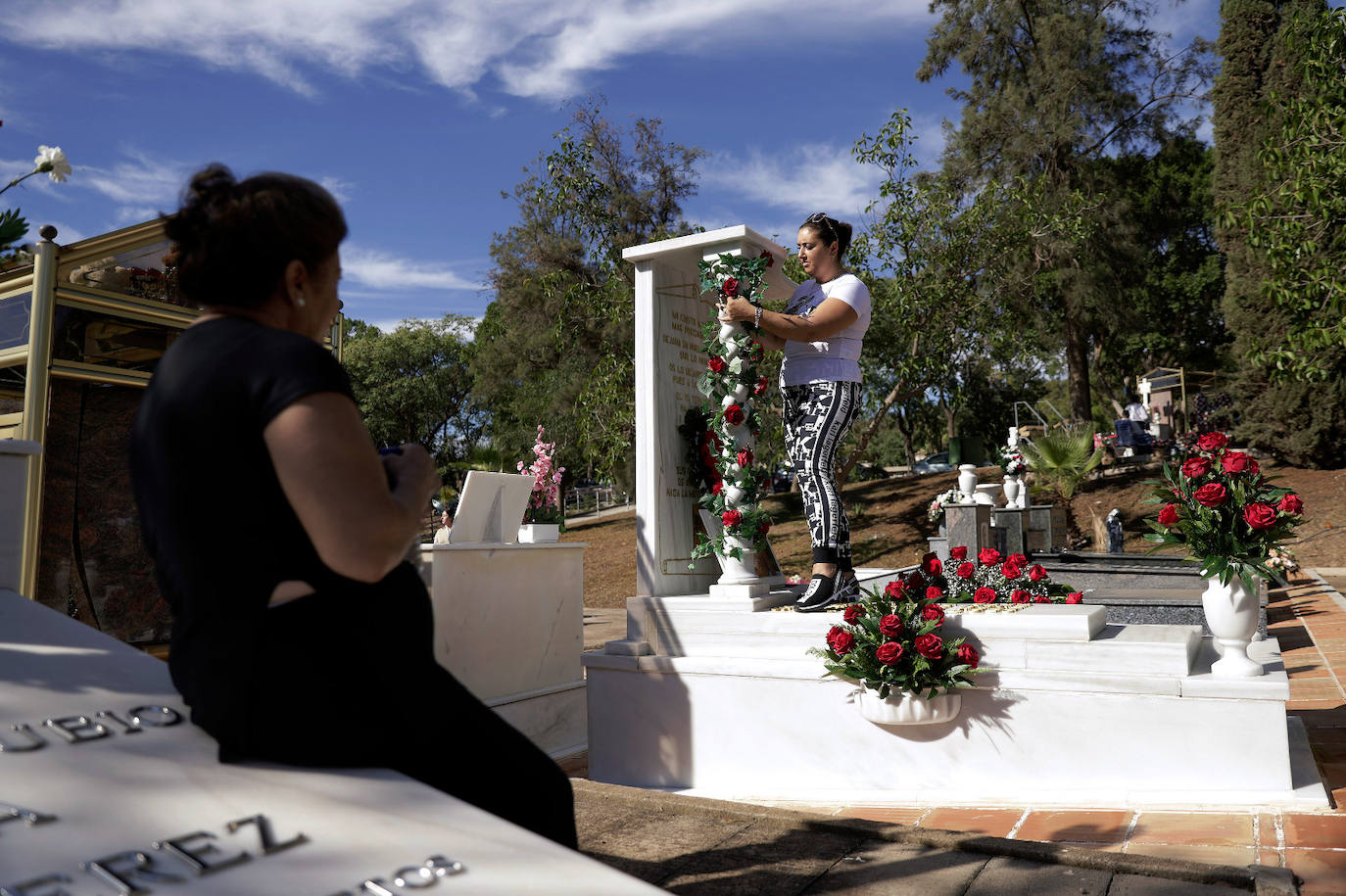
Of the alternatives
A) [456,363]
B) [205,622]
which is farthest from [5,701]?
[456,363]

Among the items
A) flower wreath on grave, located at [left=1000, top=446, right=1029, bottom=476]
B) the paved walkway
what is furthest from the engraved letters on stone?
flower wreath on grave, located at [left=1000, top=446, right=1029, bottom=476]

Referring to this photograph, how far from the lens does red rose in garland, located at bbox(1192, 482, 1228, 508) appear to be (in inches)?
167

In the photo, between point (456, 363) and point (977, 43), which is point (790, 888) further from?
point (456, 363)

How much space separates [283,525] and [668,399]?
4.69 meters

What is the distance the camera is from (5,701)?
5.48ft

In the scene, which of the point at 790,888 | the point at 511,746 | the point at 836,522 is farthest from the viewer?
the point at 836,522

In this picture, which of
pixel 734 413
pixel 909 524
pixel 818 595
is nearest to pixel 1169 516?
pixel 818 595

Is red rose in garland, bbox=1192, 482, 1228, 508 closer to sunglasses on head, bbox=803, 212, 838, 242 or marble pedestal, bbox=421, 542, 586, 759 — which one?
sunglasses on head, bbox=803, 212, 838, 242

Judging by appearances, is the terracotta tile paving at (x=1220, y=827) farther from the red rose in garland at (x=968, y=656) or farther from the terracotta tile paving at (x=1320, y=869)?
the red rose in garland at (x=968, y=656)

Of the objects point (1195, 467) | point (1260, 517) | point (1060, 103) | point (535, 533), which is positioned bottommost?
Result: point (535, 533)

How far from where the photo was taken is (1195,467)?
4395mm

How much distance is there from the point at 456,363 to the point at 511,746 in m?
40.9

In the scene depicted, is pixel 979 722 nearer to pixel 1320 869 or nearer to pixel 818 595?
pixel 818 595

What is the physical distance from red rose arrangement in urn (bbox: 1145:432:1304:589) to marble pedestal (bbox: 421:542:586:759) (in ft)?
12.9
